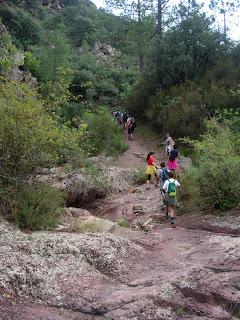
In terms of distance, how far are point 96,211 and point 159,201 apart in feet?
7.11

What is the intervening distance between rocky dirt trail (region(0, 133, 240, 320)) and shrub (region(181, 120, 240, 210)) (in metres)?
1.11

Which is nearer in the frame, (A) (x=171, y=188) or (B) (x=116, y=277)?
(B) (x=116, y=277)

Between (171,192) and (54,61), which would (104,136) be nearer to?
(54,61)

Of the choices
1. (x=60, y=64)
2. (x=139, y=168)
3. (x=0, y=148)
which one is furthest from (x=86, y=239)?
(x=60, y=64)

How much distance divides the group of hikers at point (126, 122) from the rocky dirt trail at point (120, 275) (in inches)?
565

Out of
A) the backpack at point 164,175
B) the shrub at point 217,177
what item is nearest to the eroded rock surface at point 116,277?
the shrub at point 217,177

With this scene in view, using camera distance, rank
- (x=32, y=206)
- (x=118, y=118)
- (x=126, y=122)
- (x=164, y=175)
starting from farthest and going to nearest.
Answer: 1. (x=118, y=118)
2. (x=126, y=122)
3. (x=164, y=175)
4. (x=32, y=206)

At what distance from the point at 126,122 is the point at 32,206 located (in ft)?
56.7

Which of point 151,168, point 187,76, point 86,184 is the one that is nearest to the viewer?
point 86,184

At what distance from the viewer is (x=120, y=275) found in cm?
858

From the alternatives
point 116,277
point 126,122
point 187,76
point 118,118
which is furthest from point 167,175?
point 118,118

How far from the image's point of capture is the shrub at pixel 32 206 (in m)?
10.2

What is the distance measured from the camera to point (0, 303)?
662 centimetres

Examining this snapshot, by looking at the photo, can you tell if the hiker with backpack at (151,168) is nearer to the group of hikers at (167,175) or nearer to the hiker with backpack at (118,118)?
the group of hikers at (167,175)
